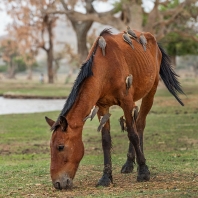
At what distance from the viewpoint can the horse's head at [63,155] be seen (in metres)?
7.70

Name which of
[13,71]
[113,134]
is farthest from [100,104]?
[13,71]

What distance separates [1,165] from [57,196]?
368 centimetres

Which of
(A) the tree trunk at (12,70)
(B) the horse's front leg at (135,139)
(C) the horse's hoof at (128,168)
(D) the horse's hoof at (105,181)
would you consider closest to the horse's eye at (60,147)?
(D) the horse's hoof at (105,181)

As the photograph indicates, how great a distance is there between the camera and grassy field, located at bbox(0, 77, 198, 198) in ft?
26.1

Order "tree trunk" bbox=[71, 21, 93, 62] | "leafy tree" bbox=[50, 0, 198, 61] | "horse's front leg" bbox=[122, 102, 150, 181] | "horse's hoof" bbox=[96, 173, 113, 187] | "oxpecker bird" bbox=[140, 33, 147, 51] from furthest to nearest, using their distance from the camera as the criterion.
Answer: "tree trunk" bbox=[71, 21, 93, 62] < "leafy tree" bbox=[50, 0, 198, 61] < "oxpecker bird" bbox=[140, 33, 147, 51] < "horse's front leg" bbox=[122, 102, 150, 181] < "horse's hoof" bbox=[96, 173, 113, 187]

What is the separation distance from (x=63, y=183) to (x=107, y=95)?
145 cm

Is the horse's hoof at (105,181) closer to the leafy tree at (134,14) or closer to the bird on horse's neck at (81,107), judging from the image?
the bird on horse's neck at (81,107)

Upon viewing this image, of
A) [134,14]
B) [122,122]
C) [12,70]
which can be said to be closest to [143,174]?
[122,122]

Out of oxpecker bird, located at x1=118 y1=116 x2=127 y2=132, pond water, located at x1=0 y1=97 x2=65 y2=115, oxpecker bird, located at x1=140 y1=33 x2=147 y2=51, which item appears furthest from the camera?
pond water, located at x1=0 y1=97 x2=65 y2=115

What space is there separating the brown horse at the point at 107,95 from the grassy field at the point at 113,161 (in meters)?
0.31

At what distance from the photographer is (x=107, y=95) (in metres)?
8.48

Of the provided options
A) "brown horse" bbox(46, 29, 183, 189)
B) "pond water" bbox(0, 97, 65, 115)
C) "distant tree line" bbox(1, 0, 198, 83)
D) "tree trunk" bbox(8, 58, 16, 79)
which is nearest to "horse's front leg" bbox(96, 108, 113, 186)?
"brown horse" bbox(46, 29, 183, 189)

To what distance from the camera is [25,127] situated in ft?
60.5

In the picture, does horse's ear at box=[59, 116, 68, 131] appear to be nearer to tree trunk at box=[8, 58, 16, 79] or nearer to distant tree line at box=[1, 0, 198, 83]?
distant tree line at box=[1, 0, 198, 83]
